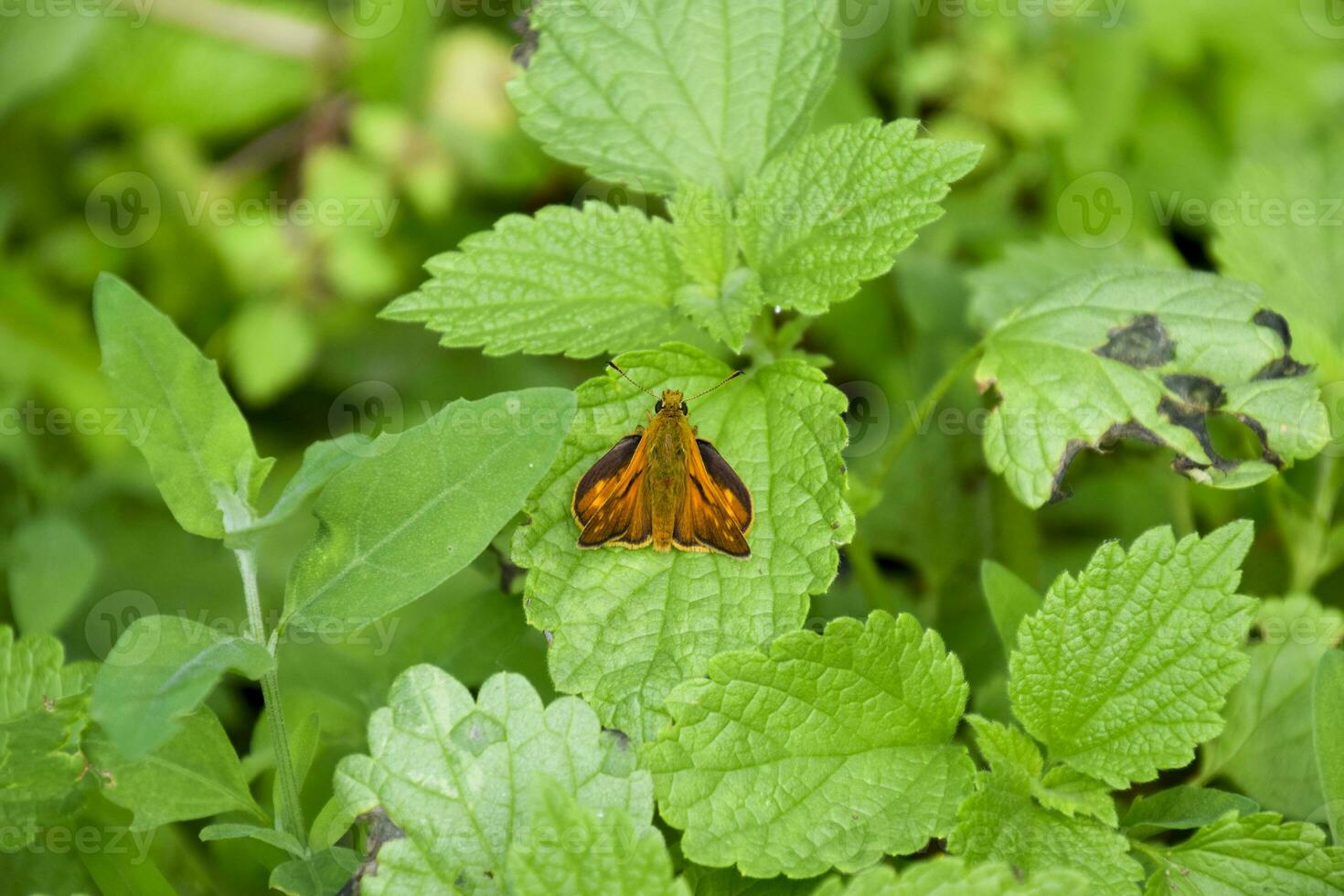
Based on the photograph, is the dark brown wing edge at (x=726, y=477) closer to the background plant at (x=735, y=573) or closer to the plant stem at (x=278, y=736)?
the background plant at (x=735, y=573)

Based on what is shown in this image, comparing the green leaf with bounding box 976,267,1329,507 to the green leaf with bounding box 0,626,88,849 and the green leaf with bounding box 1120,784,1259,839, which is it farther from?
the green leaf with bounding box 0,626,88,849

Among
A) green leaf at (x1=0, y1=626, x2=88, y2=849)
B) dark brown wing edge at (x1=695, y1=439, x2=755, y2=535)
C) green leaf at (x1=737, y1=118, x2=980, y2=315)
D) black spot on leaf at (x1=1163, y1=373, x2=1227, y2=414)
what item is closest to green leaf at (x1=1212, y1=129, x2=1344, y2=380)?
black spot on leaf at (x1=1163, y1=373, x2=1227, y2=414)

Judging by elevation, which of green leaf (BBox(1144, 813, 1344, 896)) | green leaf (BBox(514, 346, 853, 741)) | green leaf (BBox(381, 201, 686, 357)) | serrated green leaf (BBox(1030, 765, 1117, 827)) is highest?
green leaf (BBox(381, 201, 686, 357))

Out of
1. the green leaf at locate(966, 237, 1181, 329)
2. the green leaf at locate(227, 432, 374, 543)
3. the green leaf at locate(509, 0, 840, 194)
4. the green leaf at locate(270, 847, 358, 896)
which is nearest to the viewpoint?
the green leaf at locate(227, 432, 374, 543)

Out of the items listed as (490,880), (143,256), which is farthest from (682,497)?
(143,256)

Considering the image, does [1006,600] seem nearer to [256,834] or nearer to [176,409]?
[256,834]
